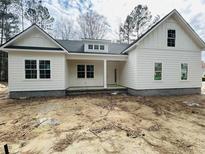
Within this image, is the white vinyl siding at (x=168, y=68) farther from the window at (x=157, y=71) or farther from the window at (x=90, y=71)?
the window at (x=90, y=71)

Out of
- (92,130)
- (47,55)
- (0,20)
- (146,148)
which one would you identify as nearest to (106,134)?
(92,130)

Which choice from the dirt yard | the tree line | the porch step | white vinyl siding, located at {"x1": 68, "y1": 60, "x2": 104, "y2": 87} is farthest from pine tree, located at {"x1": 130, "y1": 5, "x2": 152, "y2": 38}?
the dirt yard

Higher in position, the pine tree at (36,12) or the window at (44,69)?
the pine tree at (36,12)

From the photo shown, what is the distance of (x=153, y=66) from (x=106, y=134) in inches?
328

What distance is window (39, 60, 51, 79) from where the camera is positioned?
407 inches

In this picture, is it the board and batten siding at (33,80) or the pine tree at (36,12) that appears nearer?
the board and batten siding at (33,80)

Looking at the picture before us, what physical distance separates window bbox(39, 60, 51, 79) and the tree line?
53.8 ft

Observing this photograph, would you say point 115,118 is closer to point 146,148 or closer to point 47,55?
point 146,148

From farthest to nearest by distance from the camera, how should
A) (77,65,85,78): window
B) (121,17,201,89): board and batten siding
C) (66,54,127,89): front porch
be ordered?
(77,65,85,78): window < (66,54,127,89): front porch < (121,17,201,89): board and batten siding

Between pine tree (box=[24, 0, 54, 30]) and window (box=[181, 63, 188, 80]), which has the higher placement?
pine tree (box=[24, 0, 54, 30])

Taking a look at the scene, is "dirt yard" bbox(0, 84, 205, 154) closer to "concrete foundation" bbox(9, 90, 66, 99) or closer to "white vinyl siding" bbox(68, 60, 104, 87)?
"concrete foundation" bbox(9, 90, 66, 99)

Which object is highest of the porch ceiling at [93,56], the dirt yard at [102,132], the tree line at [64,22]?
the tree line at [64,22]

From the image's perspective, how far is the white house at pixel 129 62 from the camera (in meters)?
10.0

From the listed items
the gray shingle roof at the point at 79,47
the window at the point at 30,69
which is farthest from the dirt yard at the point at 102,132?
the gray shingle roof at the point at 79,47
